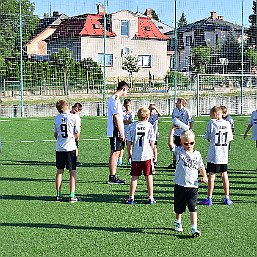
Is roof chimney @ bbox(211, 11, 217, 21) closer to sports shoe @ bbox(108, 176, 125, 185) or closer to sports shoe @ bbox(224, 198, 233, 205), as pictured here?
sports shoe @ bbox(108, 176, 125, 185)

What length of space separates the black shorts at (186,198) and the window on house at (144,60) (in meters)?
29.8

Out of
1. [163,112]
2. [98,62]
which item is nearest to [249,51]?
[163,112]

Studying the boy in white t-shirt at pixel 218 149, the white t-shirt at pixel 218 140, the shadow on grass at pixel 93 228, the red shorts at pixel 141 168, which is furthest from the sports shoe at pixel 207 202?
the shadow on grass at pixel 93 228

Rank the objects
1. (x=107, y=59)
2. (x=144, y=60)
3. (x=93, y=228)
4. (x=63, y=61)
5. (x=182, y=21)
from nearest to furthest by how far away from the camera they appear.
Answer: (x=93, y=228) < (x=63, y=61) < (x=107, y=59) < (x=182, y=21) < (x=144, y=60)

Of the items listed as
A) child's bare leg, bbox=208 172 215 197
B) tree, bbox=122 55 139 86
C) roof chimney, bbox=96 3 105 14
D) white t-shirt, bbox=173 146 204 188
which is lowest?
child's bare leg, bbox=208 172 215 197

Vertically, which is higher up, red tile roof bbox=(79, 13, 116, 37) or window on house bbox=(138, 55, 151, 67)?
red tile roof bbox=(79, 13, 116, 37)

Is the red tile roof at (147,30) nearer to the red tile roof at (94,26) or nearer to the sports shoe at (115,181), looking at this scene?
the red tile roof at (94,26)

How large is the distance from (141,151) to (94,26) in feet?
81.2

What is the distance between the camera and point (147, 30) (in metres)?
40.9

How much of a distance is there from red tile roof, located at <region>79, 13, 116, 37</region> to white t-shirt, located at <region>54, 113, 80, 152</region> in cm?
2387

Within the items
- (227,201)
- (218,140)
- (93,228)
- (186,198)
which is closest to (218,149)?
(218,140)

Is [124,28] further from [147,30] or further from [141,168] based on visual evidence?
[141,168]

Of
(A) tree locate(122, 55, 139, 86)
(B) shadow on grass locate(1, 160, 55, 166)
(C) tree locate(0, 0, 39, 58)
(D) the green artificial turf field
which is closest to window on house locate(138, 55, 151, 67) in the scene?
(A) tree locate(122, 55, 139, 86)

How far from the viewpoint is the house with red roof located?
33.2m
